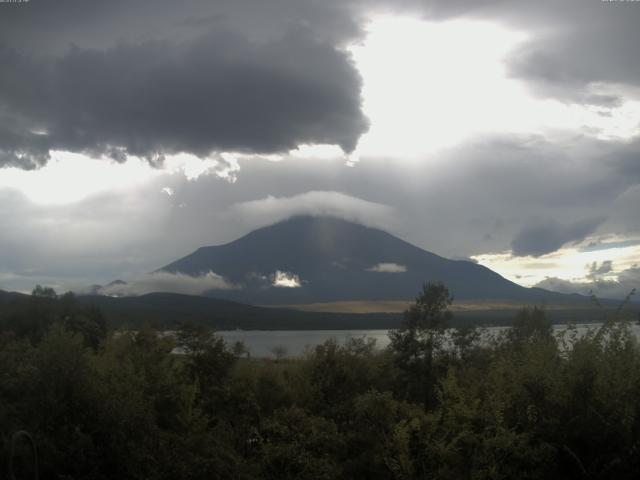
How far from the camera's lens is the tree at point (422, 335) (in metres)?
35.7

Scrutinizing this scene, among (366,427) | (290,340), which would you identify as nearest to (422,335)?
(366,427)

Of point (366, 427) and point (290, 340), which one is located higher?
point (366, 427)

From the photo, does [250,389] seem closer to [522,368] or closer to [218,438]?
[218,438]

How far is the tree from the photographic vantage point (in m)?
35.7

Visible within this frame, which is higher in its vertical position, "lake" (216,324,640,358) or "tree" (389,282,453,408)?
"tree" (389,282,453,408)

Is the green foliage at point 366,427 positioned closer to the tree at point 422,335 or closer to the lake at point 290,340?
the lake at point 290,340

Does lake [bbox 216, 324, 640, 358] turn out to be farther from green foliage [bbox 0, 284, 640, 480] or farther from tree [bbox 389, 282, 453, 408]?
green foliage [bbox 0, 284, 640, 480]

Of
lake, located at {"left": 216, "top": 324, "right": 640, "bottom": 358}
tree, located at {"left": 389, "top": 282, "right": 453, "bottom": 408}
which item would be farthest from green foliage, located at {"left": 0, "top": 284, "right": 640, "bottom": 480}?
tree, located at {"left": 389, "top": 282, "right": 453, "bottom": 408}

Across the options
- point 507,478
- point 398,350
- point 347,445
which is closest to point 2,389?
point 347,445

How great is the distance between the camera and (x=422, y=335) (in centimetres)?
3766

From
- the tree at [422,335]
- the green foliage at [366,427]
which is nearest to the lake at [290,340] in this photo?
the tree at [422,335]

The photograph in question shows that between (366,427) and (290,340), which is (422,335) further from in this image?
(290,340)

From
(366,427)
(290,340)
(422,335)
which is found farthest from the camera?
(290,340)

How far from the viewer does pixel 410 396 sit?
33188mm
